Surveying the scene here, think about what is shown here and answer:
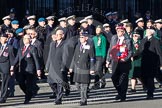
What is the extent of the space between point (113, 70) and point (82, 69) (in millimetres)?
1038

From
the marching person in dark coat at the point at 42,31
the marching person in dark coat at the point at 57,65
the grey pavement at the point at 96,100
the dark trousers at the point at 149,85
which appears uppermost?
the marching person in dark coat at the point at 42,31

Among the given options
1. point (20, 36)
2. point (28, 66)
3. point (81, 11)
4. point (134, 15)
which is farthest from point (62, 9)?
point (28, 66)

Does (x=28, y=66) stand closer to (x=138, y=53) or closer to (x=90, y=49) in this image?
(x=90, y=49)

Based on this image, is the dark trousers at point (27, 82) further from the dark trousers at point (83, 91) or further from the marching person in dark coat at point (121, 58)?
the marching person in dark coat at point (121, 58)

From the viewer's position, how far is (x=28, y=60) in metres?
15.5

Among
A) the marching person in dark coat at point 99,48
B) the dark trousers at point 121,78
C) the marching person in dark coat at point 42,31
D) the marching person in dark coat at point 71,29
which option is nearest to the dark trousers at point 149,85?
the dark trousers at point 121,78

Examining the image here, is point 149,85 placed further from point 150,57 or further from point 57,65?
point 57,65

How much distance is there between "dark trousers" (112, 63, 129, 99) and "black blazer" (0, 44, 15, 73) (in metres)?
2.48

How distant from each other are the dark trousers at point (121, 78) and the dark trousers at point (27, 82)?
1988mm

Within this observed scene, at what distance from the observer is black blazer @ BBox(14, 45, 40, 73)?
15445mm

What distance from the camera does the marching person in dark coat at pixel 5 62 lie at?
15.5 m

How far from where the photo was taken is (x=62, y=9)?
74.2ft

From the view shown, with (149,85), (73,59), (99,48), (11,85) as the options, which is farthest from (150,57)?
(11,85)

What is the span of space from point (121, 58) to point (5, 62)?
2739mm
